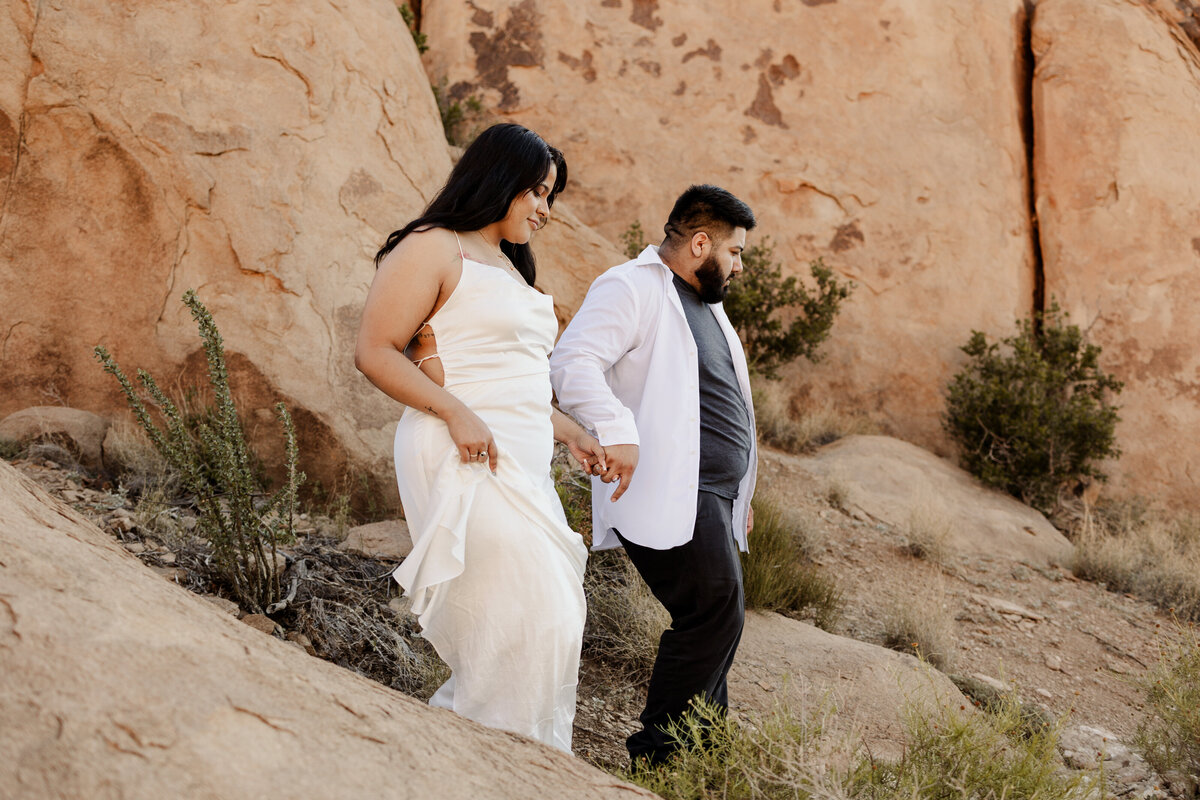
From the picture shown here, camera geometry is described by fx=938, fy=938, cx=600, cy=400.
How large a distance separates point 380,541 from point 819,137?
6.57 m

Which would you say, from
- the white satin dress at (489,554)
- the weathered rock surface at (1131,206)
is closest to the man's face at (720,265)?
the white satin dress at (489,554)

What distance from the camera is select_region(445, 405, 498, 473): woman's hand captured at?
2141 mm

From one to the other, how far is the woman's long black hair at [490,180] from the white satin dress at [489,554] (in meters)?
0.15

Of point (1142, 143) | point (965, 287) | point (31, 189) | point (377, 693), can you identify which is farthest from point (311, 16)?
point (1142, 143)

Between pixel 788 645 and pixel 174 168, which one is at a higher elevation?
pixel 174 168

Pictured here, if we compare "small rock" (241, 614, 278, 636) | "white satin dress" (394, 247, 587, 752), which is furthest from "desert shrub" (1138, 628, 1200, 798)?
"small rock" (241, 614, 278, 636)

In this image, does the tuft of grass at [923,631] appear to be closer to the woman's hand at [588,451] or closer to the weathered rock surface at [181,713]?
the woman's hand at [588,451]

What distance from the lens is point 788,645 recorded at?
4.18 m

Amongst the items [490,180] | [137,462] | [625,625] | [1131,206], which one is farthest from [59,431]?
[1131,206]

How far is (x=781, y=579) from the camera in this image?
4742mm

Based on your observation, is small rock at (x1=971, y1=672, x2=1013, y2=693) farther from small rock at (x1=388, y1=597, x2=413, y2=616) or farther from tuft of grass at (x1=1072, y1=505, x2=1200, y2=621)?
small rock at (x1=388, y1=597, x2=413, y2=616)

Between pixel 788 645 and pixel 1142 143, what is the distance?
7.46 meters

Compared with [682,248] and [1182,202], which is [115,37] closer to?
[682,248]

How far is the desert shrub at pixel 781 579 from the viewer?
4570 mm
